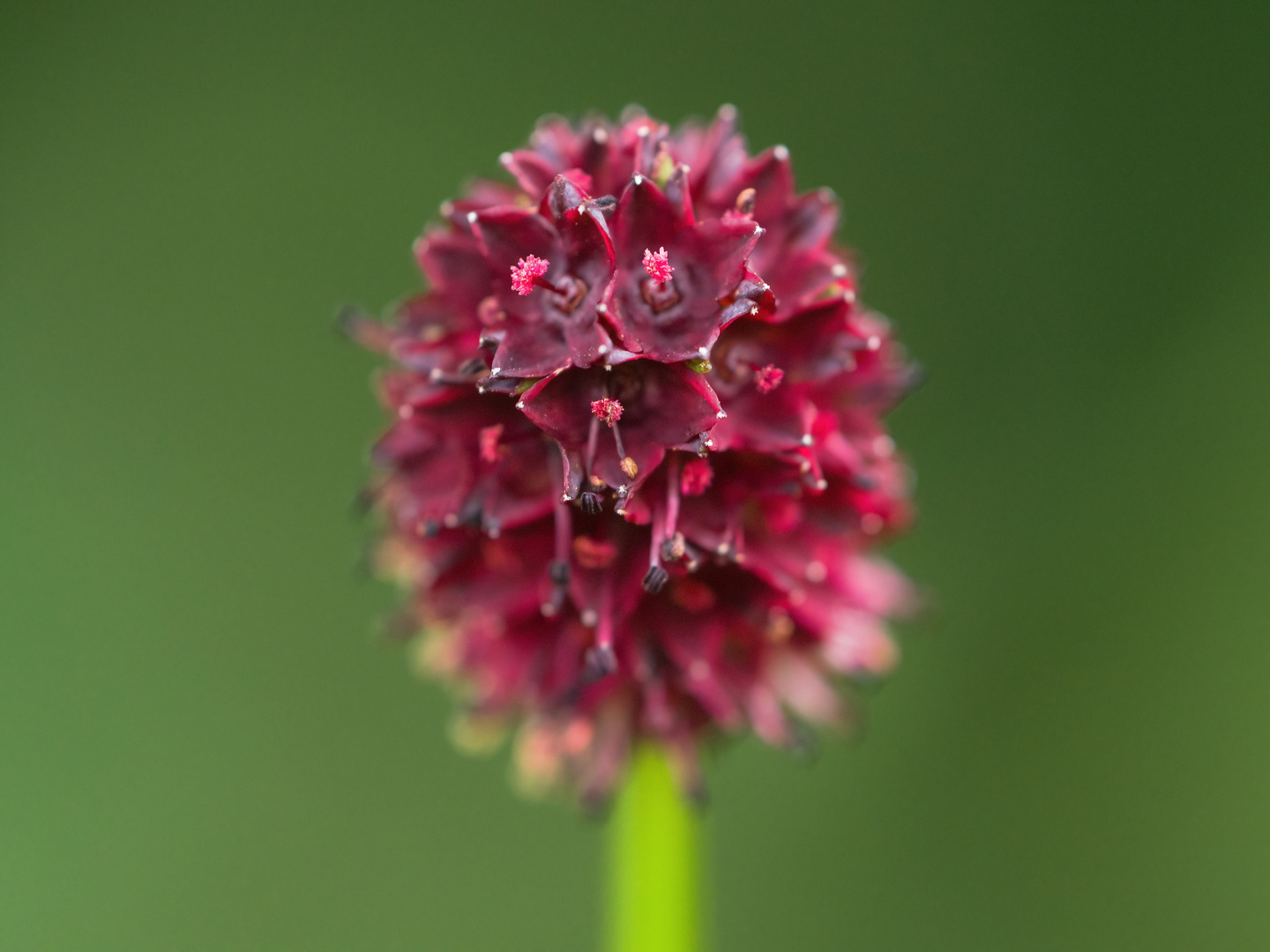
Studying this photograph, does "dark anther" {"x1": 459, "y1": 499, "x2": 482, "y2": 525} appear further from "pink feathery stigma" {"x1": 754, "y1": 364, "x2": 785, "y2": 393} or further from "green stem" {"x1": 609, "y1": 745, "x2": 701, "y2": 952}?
"green stem" {"x1": 609, "y1": 745, "x2": 701, "y2": 952}

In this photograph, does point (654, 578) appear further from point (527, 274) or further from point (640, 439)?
point (527, 274)

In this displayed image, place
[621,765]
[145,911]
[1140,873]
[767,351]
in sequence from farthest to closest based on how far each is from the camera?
[145,911], [1140,873], [621,765], [767,351]

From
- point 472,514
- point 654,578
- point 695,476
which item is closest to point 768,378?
point 695,476

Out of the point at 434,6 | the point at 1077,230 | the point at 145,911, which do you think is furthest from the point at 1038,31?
the point at 145,911

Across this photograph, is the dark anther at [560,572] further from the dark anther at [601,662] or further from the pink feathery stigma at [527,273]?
the pink feathery stigma at [527,273]

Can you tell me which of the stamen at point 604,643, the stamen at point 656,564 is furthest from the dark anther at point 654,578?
Result: the stamen at point 604,643

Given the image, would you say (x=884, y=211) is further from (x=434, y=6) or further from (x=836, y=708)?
(x=836, y=708)

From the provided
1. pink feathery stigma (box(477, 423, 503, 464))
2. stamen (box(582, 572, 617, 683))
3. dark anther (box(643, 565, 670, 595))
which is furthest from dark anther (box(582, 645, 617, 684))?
pink feathery stigma (box(477, 423, 503, 464))
